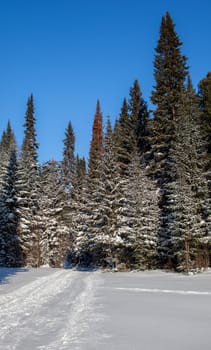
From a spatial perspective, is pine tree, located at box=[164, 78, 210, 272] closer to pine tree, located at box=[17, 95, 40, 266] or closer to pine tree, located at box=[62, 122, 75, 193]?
pine tree, located at box=[17, 95, 40, 266]

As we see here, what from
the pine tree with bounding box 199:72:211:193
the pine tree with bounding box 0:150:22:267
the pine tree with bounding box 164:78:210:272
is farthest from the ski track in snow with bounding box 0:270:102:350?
the pine tree with bounding box 0:150:22:267

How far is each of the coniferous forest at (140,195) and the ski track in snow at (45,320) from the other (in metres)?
13.0

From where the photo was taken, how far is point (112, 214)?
29078 millimetres

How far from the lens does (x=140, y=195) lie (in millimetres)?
27516

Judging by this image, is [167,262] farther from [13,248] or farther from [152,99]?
[13,248]

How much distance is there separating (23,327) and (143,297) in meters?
5.89

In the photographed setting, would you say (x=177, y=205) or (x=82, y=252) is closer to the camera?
(x=177, y=205)

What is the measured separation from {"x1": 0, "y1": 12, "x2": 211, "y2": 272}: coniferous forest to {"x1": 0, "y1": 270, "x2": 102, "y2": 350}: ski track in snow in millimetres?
12953

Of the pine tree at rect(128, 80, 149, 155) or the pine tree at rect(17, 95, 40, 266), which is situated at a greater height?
the pine tree at rect(128, 80, 149, 155)

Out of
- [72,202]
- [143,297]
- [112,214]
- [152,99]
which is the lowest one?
[143,297]

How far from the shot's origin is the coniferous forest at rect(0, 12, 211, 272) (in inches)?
963

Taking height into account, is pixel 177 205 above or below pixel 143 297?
above

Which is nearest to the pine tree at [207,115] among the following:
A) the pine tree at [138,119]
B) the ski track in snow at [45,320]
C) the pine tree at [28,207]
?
the pine tree at [138,119]

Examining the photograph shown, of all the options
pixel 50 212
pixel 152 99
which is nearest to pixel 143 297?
pixel 152 99
